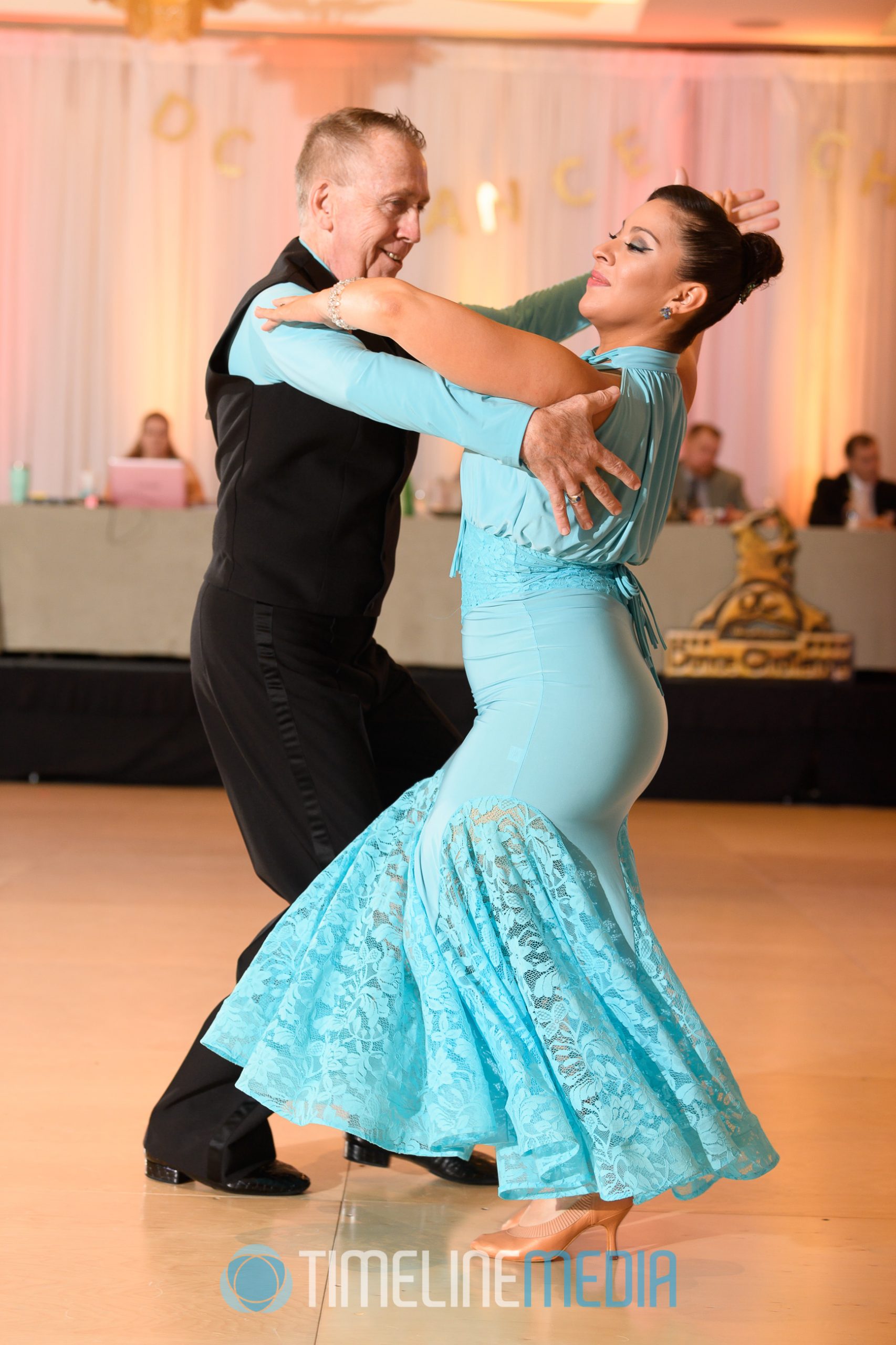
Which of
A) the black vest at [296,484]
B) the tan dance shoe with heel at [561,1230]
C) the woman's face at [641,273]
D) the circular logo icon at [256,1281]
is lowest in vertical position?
the circular logo icon at [256,1281]

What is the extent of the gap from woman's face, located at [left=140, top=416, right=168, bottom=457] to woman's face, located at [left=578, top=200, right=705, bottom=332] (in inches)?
241

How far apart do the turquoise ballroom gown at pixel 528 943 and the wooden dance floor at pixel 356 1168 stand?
0.18m

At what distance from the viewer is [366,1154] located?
211cm

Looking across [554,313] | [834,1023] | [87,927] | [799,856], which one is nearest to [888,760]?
[799,856]

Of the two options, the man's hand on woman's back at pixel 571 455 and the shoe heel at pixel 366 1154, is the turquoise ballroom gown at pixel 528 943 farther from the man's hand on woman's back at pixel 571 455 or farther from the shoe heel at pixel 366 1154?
the shoe heel at pixel 366 1154

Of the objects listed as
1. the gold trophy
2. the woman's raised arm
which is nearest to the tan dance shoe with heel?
the woman's raised arm

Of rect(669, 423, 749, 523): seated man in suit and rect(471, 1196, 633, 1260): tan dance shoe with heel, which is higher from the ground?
rect(669, 423, 749, 523): seated man in suit

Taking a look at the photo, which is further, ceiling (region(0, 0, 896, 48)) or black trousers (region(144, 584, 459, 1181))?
ceiling (region(0, 0, 896, 48))

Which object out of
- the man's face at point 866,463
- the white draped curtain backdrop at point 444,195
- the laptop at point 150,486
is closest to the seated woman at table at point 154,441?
the white draped curtain backdrop at point 444,195

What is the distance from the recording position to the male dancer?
191cm

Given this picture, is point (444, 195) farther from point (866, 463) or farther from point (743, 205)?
point (743, 205)

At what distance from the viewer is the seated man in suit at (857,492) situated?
698 centimetres

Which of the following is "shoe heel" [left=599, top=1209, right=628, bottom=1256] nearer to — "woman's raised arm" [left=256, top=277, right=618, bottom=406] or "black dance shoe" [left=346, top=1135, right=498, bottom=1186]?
"black dance shoe" [left=346, top=1135, right=498, bottom=1186]

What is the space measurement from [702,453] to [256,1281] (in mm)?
6151
